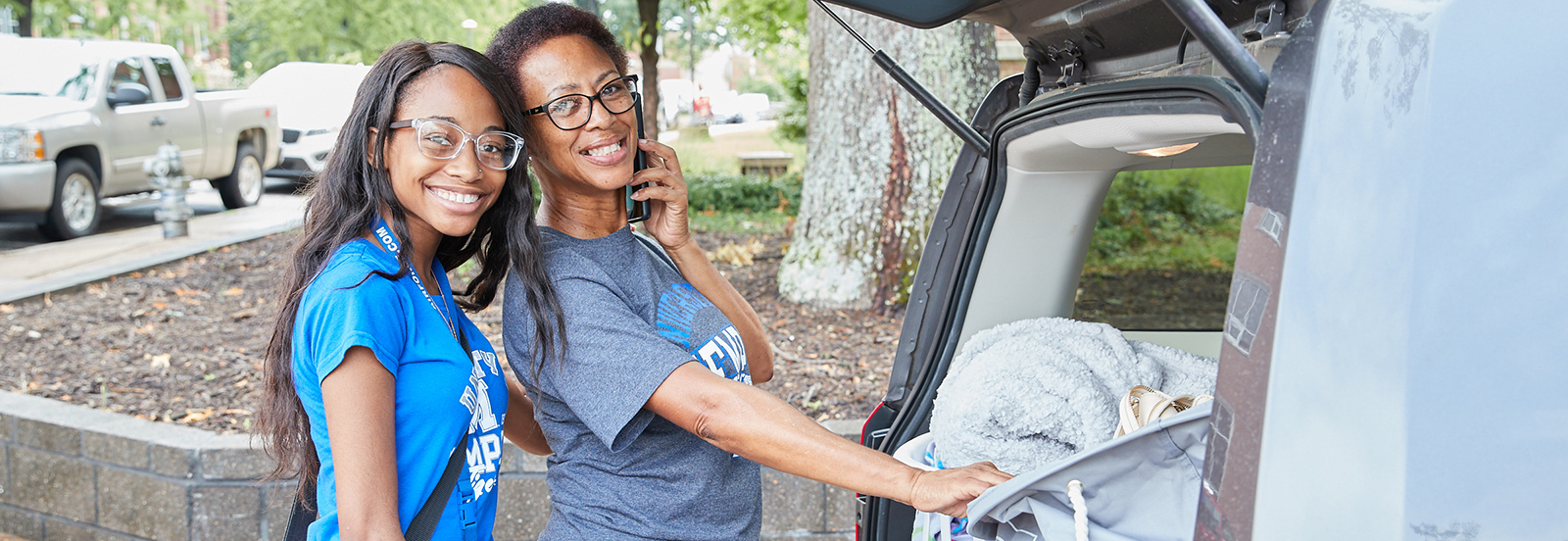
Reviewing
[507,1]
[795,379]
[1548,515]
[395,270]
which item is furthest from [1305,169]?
[507,1]

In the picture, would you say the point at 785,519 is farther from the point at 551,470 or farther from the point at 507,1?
the point at 507,1

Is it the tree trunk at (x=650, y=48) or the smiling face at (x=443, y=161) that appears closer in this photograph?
the smiling face at (x=443, y=161)

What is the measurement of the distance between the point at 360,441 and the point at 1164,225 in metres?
11.0

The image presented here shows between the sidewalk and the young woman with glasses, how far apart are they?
19.4ft

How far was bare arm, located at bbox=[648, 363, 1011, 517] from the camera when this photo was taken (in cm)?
153

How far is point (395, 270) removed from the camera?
1.73 m

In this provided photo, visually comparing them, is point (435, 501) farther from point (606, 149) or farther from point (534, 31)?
point (534, 31)

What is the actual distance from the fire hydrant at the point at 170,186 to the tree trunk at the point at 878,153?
7.15m

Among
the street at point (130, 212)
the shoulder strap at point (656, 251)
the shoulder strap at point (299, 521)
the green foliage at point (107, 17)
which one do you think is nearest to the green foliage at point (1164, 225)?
the shoulder strap at point (656, 251)

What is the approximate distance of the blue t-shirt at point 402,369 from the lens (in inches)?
63.6

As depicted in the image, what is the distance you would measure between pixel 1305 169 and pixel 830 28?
4984 millimetres

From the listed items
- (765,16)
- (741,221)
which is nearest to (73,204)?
(741,221)

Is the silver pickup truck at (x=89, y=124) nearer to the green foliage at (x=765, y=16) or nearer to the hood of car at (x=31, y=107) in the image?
the hood of car at (x=31, y=107)

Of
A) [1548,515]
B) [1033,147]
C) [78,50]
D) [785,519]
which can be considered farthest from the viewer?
[78,50]
